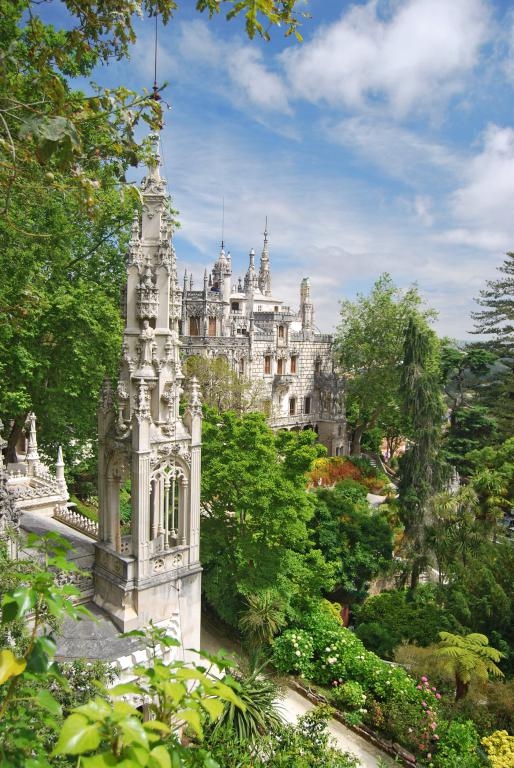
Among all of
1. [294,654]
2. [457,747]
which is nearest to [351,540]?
[294,654]

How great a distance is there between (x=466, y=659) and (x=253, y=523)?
5829 millimetres

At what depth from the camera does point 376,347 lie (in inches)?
1433

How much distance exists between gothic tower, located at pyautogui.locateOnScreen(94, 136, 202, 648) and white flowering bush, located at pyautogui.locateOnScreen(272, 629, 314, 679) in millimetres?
4538

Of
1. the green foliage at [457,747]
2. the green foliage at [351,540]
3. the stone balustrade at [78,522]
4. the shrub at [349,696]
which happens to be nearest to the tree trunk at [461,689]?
the green foliage at [457,747]

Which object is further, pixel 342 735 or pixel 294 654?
pixel 294 654

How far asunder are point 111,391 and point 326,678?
924 cm

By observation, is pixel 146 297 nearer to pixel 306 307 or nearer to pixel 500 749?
pixel 500 749

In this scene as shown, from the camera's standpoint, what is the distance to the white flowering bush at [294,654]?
12.6 metres

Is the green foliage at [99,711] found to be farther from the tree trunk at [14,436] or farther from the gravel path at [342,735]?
the tree trunk at [14,436]

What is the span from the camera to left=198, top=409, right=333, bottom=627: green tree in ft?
43.3

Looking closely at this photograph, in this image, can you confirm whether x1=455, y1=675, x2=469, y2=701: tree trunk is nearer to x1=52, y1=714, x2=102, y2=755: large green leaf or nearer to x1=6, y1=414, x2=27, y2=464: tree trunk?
x1=52, y1=714, x2=102, y2=755: large green leaf

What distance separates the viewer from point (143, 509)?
8.38 meters

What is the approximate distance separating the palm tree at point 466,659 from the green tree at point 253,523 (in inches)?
146

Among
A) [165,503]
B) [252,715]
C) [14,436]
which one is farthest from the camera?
[14,436]
